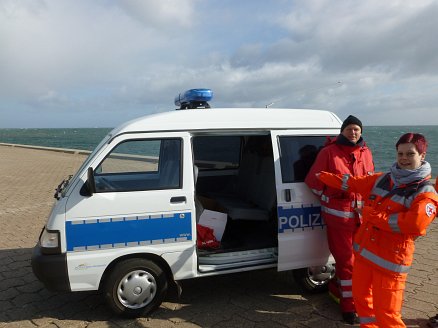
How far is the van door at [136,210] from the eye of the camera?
358 centimetres

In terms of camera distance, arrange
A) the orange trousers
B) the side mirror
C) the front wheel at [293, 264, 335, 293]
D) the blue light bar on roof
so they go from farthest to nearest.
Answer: the blue light bar on roof
the front wheel at [293, 264, 335, 293]
the side mirror
the orange trousers

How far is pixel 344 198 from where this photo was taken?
394 cm

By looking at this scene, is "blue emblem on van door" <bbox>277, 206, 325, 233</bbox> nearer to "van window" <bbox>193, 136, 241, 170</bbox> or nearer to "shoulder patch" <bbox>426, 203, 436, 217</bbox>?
"shoulder patch" <bbox>426, 203, 436, 217</bbox>

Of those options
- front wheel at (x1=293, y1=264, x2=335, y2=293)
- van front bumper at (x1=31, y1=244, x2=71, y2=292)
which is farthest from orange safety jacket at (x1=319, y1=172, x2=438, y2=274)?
van front bumper at (x1=31, y1=244, x2=71, y2=292)

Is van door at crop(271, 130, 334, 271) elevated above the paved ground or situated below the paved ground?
above

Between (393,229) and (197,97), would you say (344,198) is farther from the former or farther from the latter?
(197,97)

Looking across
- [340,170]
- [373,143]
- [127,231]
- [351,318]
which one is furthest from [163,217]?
[373,143]

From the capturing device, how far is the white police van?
359 centimetres

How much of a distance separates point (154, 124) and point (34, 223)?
4806 mm

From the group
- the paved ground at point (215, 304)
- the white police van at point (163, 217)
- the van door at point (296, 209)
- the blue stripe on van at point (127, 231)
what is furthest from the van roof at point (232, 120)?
the paved ground at point (215, 304)

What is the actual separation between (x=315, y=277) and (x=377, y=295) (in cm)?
132

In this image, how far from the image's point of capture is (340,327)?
374 cm

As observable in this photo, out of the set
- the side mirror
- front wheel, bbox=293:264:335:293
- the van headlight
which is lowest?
front wheel, bbox=293:264:335:293

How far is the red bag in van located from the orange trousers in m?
1.67
